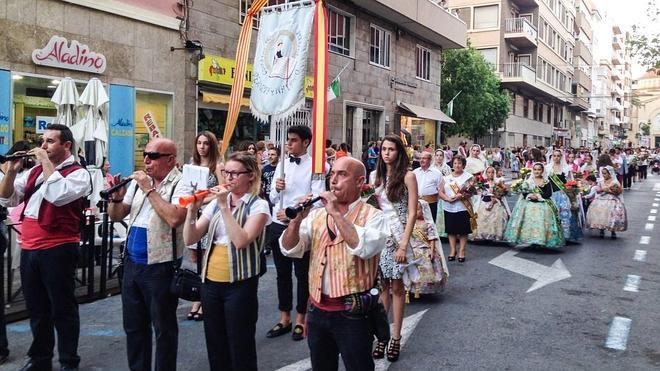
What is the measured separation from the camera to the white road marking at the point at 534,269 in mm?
8094

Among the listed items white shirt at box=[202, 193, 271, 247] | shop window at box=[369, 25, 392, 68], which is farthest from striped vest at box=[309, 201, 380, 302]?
shop window at box=[369, 25, 392, 68]

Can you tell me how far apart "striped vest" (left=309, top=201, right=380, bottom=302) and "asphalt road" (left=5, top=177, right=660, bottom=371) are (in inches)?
67.1

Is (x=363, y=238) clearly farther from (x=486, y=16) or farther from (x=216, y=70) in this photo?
(x=486, y=16)

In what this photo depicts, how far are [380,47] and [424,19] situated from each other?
8.58ft

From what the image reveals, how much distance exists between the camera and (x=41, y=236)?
436 cm

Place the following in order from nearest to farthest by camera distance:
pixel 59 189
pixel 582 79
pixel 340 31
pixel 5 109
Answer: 1. pixel 59 189
2. pixel 5 109
3. pixel 340 31
4. pixel 582 79

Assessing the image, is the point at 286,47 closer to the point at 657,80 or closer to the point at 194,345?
the point at 194,345

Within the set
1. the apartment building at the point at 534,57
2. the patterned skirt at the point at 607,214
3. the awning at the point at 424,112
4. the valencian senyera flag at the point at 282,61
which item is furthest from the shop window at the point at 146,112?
the apartment building at the point at 534,57

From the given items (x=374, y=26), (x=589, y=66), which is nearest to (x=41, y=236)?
(x=374, y=26)

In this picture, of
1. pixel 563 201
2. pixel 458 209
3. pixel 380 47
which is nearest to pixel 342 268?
pixel 458 209

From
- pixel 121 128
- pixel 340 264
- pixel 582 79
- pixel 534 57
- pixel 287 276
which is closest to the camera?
pixel 340 264

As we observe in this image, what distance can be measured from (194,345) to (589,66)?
247 ft

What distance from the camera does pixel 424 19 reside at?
Result: 24.4 m

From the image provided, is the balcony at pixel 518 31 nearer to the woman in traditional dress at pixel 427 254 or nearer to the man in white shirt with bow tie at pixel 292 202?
the woman in traditional dress at pixel 427 254
